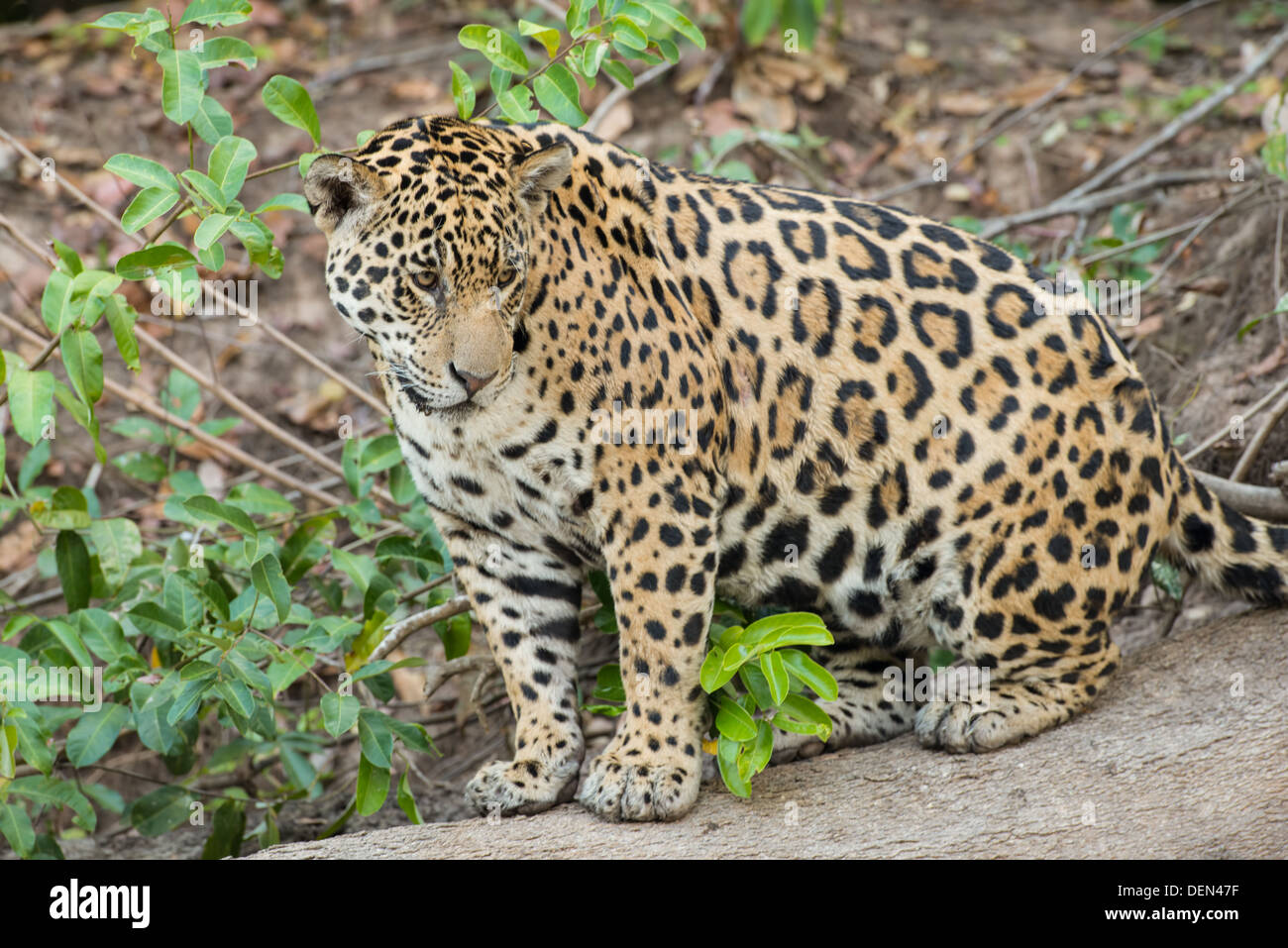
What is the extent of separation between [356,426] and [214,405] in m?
1.04

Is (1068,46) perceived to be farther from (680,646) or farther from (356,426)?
(680,646)

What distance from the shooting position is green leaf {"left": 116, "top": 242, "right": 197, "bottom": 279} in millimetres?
4996

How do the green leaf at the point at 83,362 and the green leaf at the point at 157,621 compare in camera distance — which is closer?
the green leaf at the point at 83,362

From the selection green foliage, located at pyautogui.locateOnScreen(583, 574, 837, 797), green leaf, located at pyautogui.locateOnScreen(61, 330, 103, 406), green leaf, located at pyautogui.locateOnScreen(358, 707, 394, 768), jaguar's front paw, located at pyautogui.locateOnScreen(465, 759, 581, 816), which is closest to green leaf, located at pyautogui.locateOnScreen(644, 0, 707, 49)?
green foliage, located at pyautogui.locateOnScreen(583, 574, 837, 797)

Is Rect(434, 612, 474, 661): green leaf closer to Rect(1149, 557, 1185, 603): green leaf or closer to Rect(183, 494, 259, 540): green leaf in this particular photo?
Rect(183, 494, 259, 540): green leaf

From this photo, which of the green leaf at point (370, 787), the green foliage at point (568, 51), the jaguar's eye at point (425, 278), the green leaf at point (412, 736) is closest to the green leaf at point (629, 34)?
the green foliage at point (568, 51)

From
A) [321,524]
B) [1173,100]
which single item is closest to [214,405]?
[321,524]

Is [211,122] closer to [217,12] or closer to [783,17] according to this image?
[217,12]

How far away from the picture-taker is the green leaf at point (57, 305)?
4.94m

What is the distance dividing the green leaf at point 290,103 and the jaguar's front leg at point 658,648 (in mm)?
1949

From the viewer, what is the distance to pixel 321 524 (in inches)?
254

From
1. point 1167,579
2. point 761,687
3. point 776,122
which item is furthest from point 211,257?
point 776,122

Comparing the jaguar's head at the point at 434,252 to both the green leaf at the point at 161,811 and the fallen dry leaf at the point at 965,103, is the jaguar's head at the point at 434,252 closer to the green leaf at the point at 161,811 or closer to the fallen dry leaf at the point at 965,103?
the green leaf at the point at 161,811

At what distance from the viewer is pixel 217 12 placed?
504 centimetres
